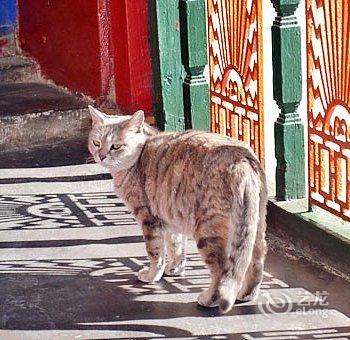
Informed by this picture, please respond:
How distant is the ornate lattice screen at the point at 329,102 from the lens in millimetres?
4812

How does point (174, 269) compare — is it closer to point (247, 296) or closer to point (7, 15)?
point (247, 296)

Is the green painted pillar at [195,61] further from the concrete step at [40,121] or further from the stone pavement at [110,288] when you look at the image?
the concrete step at [40,121]

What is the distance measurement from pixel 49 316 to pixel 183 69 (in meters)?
2.50

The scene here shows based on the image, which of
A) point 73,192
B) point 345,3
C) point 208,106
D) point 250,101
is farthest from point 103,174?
point 345,3

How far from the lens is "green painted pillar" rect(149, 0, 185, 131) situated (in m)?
Answer: 6.66

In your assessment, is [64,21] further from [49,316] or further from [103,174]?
[49,316]

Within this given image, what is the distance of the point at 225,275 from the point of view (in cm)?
440

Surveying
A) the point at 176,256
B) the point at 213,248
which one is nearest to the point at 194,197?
the point at 213,248

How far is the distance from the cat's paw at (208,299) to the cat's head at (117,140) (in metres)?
0.69

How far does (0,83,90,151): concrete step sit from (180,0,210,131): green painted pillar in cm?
131

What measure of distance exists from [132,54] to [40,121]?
0.75 m

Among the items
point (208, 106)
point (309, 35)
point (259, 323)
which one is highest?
point (309, 35)

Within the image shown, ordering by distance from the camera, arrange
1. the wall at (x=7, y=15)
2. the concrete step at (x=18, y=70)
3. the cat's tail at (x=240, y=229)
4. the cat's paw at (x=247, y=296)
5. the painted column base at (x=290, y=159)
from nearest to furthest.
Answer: the cat's tail at (x=240, y=229), the cat's paw at (x=247, y=296), the painted column base at (x=290, y=159), the concrete step at (x=18, y=70), the wall at (x=7, y=15)

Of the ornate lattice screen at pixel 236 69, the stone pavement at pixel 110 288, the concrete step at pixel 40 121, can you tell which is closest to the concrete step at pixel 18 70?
the concrete step at pixel 40 121
